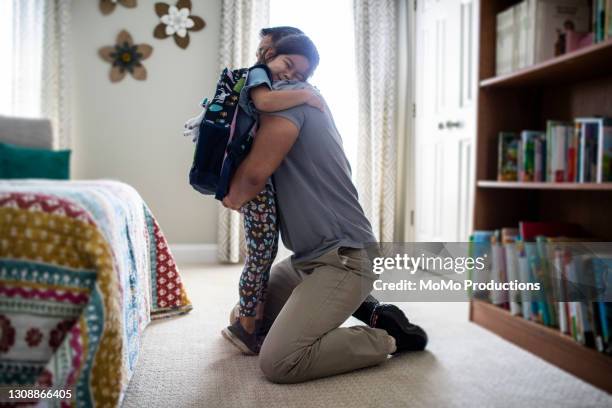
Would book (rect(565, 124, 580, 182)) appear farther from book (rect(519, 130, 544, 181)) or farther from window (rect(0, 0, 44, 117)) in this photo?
window (rect(0, 0, 44, 117))

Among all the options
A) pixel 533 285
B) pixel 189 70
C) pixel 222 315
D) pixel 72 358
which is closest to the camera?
pixel 72 358

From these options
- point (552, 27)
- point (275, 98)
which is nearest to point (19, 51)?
point (275, 98)

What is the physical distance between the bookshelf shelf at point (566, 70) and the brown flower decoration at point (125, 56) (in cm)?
253

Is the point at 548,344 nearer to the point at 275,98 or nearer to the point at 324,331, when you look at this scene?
the point at 324,331

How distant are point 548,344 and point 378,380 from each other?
626mm

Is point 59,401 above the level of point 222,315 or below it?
above

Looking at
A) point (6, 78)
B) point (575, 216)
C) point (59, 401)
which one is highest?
point (6, 78)

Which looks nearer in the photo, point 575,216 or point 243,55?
point 575,216

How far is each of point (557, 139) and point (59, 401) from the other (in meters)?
1.63

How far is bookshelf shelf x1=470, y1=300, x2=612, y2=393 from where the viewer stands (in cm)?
135

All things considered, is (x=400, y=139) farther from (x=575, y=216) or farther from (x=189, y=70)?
(x=575, y=216)

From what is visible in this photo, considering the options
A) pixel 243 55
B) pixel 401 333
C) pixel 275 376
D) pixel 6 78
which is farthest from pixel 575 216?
pixel 6 78

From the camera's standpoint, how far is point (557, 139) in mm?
1626

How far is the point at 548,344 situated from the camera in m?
1.55
